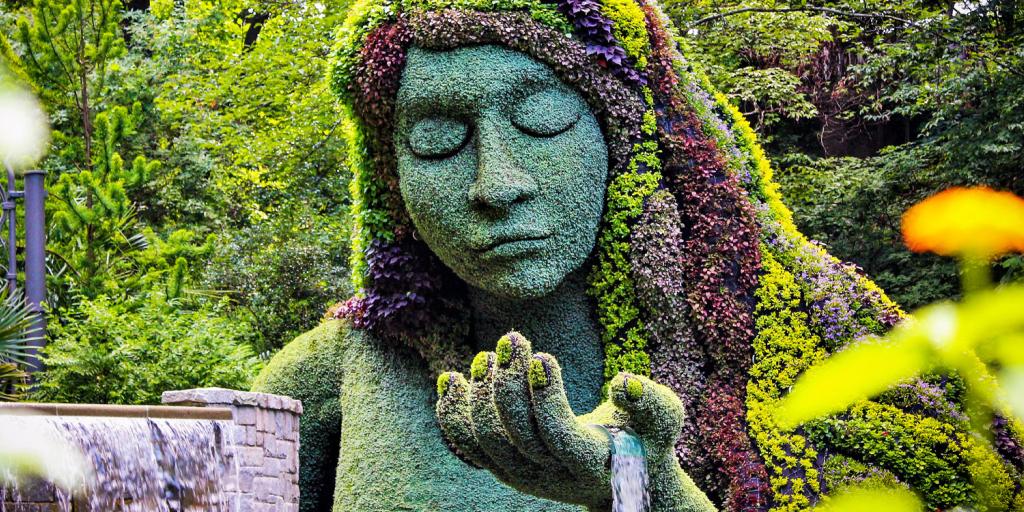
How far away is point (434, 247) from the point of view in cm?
620

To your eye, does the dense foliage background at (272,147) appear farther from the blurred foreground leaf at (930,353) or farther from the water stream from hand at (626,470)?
the blurred foreground leaf at (930,353)

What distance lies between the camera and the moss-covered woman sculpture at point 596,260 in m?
5.90

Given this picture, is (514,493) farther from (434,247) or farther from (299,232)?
(299,232)

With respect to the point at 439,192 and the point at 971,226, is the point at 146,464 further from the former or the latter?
the point at 971,226

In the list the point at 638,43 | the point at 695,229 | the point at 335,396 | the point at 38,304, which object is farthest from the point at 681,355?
the point at 38,304

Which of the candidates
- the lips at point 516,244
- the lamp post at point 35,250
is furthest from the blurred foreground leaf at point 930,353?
the lamp post at point 35,250

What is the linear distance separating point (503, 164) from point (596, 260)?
0.80 metres

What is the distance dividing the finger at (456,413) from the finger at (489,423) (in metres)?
0.08

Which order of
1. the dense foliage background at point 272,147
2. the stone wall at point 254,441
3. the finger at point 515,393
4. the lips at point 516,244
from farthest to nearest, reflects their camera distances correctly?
the dense foliage background at point 272,147 → the stone wall at point 254,441 → the lips at point 516,244 → the finger at point 515,393

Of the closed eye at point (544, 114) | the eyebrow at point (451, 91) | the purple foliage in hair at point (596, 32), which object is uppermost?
the purple foliage in hair at point (596, 32)

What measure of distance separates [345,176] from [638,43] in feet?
30.0

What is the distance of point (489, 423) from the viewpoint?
14.5 feet

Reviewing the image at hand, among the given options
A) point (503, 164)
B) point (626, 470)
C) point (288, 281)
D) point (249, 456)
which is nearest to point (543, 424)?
point (626, 470)

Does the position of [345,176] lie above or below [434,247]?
above
